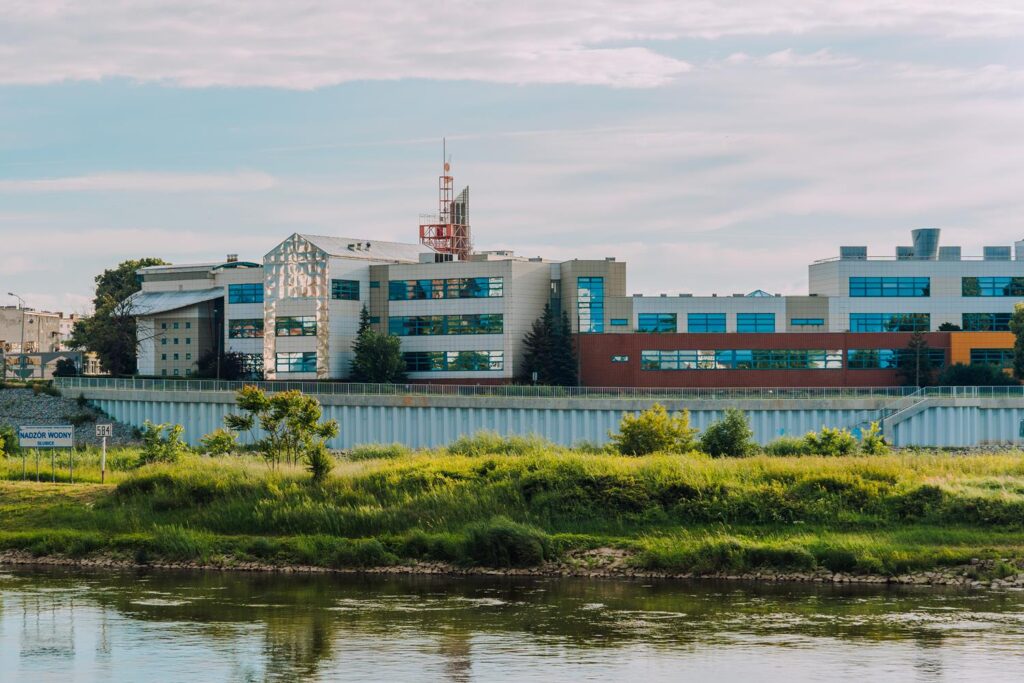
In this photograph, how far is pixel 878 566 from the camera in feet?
138

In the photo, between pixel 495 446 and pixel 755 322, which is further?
pixel 755 322

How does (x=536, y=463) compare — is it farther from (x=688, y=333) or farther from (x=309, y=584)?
(x=688, y=333)

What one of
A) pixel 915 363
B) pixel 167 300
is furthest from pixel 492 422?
pixel 167 300

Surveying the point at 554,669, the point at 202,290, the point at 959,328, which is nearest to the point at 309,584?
the point at 554,669

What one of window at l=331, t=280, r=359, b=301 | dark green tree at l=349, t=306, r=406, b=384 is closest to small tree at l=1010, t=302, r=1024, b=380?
dark green tree at l=349, t=306, r=406, b=384

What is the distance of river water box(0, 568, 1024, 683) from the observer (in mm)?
30359

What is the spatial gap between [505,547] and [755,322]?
58443 mm

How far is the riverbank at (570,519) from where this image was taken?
4331 cm

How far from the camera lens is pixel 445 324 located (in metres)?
103

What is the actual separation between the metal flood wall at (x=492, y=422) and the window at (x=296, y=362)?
46.1 feet

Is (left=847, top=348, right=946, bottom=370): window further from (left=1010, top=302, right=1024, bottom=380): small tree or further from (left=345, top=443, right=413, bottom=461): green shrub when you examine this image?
(left=345, top=443, right=413, bottom=461): green shrub

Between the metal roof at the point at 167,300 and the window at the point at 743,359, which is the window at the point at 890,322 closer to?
the window at the point at 743,359

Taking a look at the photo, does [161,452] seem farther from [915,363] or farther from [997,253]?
[997,253]

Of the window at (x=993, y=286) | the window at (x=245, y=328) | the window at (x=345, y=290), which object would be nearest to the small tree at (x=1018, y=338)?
the window at (x=993, y=286)
